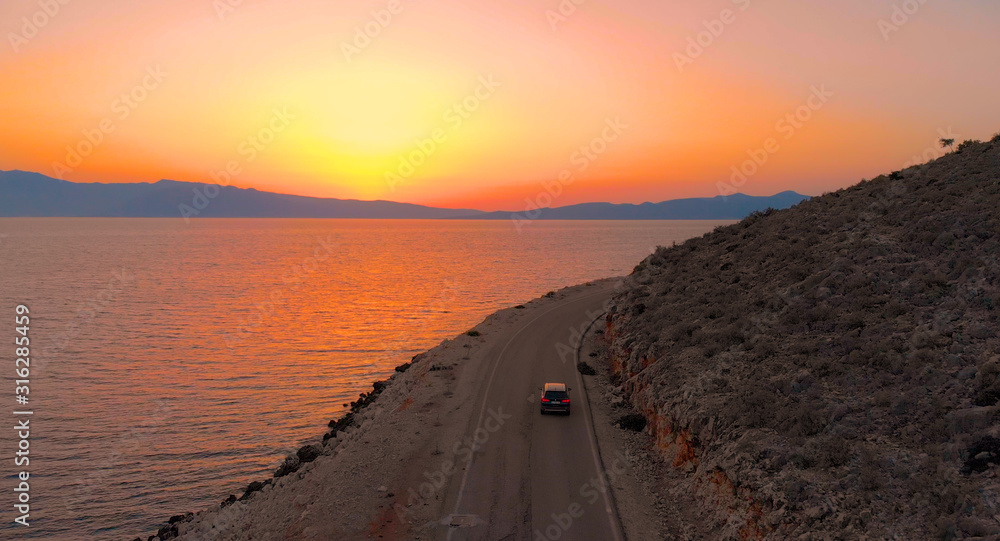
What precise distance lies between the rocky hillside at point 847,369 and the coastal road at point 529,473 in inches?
127

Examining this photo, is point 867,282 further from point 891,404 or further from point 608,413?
point 608,413

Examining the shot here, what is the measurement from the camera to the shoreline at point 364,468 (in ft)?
58.9

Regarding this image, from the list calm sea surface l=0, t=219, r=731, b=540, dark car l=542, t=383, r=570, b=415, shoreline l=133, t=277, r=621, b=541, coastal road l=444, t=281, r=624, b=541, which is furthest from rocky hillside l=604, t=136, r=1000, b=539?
calm sea surface l=0, t=219, r=731, b=540

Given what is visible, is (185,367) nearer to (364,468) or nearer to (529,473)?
(364,468)

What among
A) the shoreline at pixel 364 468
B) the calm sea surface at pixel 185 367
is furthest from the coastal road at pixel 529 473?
the calm sea surface at pixel 185 367

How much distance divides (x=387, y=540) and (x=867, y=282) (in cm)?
2152

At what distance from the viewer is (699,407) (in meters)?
19.6

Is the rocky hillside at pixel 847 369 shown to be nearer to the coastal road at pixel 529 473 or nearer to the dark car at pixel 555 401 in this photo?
the coastal road at pixel 529 473

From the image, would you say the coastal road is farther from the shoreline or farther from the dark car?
the shoreline

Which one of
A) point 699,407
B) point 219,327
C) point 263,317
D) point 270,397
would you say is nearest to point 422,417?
point 699,407

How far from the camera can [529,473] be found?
19.7 meters

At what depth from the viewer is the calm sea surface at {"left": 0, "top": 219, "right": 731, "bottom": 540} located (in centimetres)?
2628

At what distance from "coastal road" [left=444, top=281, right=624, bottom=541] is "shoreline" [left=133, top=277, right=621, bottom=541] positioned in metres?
1.26

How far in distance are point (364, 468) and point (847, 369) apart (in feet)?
60.0
